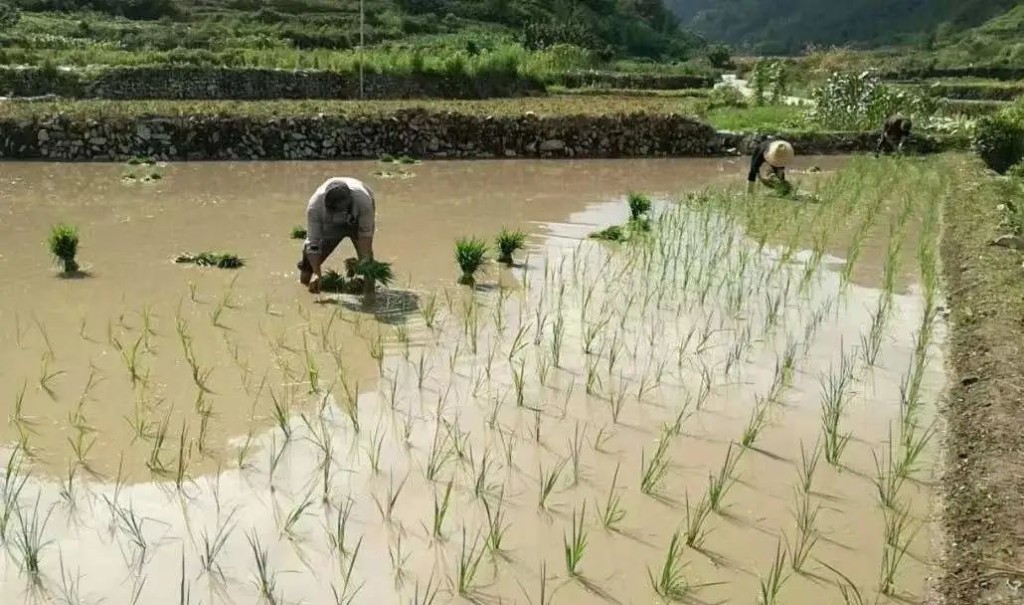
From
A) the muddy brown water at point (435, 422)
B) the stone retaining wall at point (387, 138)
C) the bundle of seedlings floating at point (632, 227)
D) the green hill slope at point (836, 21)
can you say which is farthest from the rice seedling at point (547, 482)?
the green hill slope at point (836, 21)

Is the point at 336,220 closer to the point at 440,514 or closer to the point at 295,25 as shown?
the point at 440,514

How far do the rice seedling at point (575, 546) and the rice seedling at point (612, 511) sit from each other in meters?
0.08

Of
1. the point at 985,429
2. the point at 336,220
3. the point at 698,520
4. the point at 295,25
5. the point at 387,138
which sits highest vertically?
the point at 295,25

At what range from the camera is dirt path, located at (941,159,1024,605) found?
2.79m

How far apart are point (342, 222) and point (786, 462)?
3.34 m

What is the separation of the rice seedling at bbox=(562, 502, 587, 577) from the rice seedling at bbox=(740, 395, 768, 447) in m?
1.00

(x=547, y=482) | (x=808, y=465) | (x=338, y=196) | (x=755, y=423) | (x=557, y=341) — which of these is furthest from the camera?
(x=338, y=196)

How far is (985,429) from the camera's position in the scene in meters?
3.74

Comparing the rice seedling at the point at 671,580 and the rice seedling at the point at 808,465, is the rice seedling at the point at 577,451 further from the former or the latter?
the rice seedling at the point at 808,465

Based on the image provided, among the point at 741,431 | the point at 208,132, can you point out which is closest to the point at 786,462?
the point at 741,431

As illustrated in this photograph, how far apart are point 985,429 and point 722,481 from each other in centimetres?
131

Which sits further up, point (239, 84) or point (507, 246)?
point (239, 84)

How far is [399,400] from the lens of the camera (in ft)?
13.8

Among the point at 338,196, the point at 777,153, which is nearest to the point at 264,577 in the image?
the point at 338,196
